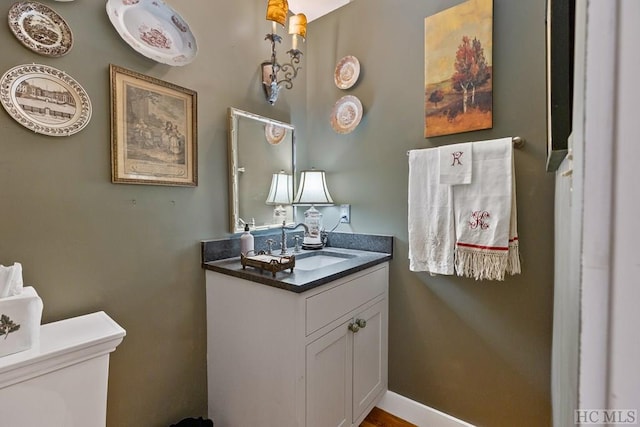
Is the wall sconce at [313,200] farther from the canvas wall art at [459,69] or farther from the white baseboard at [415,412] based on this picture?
the white baseboard at [415,412]

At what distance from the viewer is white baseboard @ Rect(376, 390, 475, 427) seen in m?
1.50

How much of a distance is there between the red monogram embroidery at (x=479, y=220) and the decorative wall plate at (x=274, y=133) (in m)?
1.18

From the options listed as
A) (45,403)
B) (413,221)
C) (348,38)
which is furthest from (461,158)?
(45,403)

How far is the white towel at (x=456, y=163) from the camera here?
133 cm

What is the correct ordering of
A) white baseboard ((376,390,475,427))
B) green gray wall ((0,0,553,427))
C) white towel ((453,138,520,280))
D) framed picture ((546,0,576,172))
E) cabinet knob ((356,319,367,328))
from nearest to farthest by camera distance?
framed picture ((546,0,576,172))
green gray wall ((0,0,553,427))
white towel ((453,138,520,280))
cabinet knob ((356,319,367,328))
white baseboard ((376,390,475,427))

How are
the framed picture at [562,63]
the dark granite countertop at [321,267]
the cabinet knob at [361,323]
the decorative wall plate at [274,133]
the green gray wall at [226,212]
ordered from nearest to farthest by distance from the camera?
the framed picture at [562,63] < the green gray wall at [226,212] < the dark granite countertop at [321,267] < the cabinet knob at [361,323] < the decorative wall plate at [274,133]

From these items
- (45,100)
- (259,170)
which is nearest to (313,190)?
(259,170)

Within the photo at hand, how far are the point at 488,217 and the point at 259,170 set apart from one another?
122 cm

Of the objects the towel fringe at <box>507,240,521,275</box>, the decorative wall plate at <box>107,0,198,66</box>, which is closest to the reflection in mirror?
the decorative wall plate at <box>107,0,198,66</box>

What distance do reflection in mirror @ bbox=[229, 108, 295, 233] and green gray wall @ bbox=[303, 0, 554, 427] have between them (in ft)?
0.84

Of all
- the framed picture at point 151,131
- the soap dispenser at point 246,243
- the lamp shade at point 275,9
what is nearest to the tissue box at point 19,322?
the framed picture at point 151,131

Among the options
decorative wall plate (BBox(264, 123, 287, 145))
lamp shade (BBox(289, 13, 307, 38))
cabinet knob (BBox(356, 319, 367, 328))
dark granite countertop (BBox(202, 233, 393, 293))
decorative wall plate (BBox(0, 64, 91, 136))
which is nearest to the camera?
decorative wall plate (BBox(0, 64, 91, 136))

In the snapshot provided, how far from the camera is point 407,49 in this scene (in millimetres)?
1590

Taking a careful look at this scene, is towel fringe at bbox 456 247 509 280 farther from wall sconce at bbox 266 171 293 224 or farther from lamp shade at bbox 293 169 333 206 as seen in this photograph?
wall sconce at bbox 266 171 293 224
